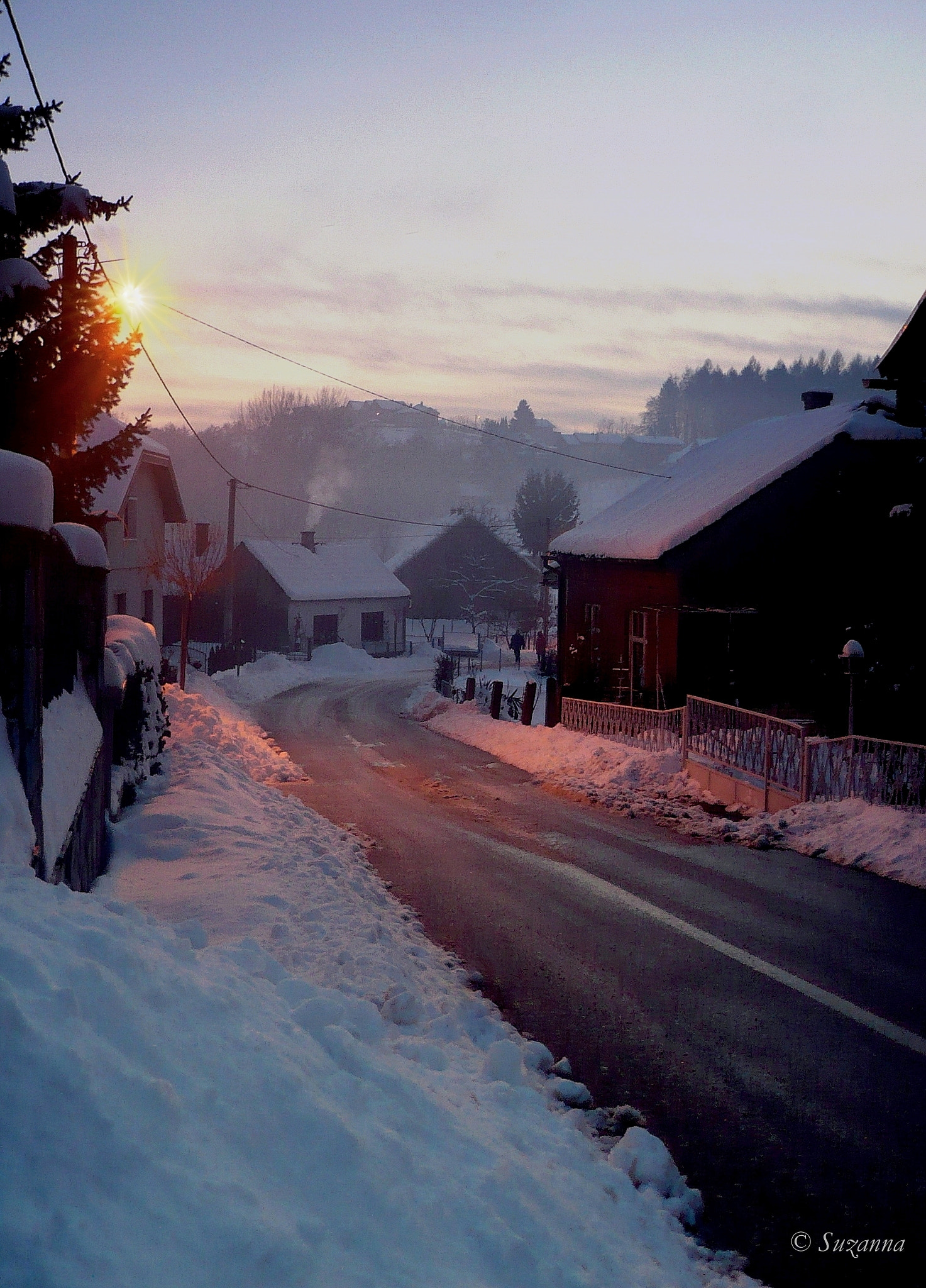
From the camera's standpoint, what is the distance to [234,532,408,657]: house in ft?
163

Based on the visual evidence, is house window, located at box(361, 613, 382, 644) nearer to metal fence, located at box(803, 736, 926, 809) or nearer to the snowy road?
the snowy road

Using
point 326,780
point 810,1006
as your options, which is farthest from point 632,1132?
point 326,780

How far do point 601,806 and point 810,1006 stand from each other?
8.12 metres

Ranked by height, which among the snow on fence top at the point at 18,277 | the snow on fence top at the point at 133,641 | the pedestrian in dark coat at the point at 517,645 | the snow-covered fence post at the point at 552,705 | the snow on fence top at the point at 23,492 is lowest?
the snow-covered fence post at the point at 552,705

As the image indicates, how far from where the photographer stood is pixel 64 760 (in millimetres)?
5770

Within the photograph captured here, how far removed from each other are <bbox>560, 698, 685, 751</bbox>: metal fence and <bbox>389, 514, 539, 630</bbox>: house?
35.6m

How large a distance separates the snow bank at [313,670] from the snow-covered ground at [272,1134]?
1053 inches

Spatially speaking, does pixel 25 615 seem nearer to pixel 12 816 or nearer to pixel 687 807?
pixel 12 816

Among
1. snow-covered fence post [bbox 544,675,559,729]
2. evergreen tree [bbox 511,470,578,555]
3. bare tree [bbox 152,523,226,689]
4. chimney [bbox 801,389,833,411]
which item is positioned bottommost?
snow-covered fence post [bbox 544,675,559,729]

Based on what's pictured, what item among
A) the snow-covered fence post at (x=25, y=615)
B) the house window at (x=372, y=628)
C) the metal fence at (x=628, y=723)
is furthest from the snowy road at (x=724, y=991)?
the house window at (x=372, y=628)

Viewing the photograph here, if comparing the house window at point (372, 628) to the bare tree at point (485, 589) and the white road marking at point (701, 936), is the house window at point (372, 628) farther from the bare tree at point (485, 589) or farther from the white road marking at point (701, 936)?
the white road marking at point (701, 936)

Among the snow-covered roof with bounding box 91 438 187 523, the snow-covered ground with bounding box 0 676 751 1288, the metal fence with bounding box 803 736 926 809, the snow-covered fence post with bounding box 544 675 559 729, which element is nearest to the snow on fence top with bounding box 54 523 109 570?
the snow-covered ground with bounding box 0 676 751 1288

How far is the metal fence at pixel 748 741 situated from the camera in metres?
13.1

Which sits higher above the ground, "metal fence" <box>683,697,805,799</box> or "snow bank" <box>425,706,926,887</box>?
"metal fence" <box>683,697,805,799</box>
